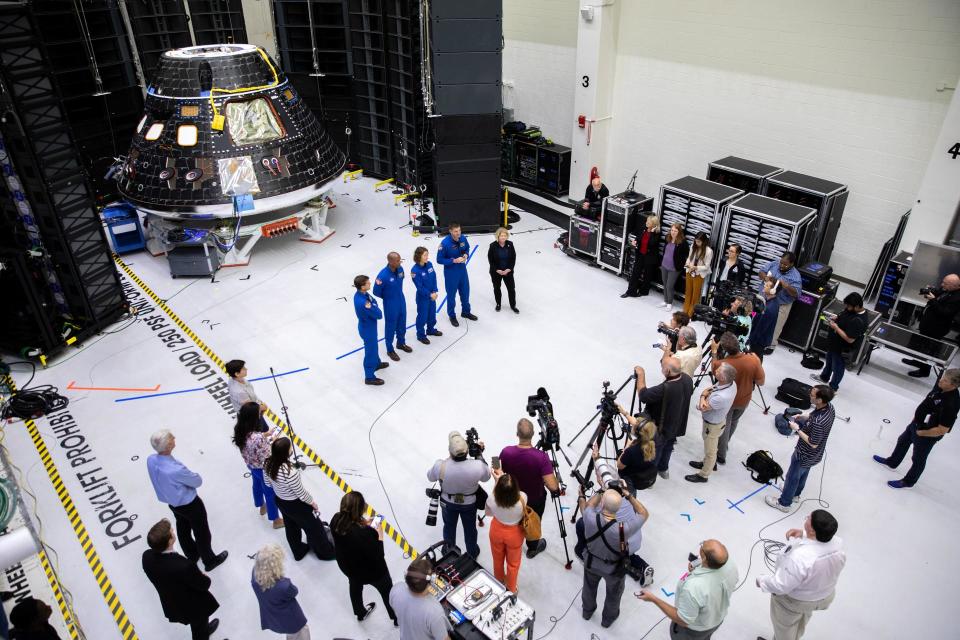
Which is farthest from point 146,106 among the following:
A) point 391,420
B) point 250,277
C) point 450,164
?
point 391,420

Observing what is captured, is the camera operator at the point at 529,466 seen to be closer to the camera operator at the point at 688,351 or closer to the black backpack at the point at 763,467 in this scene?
the camera operator at the point at 688,351

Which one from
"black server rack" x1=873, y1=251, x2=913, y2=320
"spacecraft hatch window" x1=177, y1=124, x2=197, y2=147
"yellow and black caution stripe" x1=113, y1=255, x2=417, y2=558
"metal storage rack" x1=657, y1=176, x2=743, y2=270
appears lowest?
"yellow and black caution stripe" x1=113, y1=255, x2=417, y2=558

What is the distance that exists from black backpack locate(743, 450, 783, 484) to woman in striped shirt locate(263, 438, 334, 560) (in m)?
4.43

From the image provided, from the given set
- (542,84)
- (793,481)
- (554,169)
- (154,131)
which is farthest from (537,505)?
(542,84)

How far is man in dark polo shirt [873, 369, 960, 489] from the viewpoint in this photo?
6.11m

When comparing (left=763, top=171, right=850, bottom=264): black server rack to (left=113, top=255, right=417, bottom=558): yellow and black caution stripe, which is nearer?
(left=113, top=255, right=417, bottom=558): yellow and black caution stripe

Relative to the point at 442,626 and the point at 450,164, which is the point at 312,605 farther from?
the point at 450,164

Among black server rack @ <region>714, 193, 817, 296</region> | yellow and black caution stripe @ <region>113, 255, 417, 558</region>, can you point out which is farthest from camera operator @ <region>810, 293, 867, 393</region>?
yellow and black caution stripe @ <region>113, 255, 417, 558</region>

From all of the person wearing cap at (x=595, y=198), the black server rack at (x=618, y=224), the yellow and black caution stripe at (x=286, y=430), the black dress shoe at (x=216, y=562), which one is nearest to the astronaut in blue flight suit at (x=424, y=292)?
the yellow and black caution stripe at (x=286, y=430)

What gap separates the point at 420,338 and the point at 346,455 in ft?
7.80

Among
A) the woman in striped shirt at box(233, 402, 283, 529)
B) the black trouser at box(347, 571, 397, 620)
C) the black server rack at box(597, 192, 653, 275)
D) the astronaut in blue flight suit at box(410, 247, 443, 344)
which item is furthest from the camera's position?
the black server rack at box(597, 192, 653, 275)

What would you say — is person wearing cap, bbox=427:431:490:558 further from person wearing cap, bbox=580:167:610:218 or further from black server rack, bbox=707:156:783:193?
black server rack, bbox=707:156:783:193

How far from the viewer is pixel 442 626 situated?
4.10m

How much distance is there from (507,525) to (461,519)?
29.2 inches
